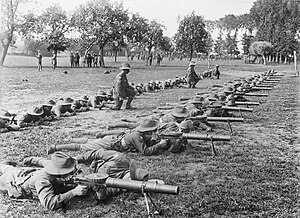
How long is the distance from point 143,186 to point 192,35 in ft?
128

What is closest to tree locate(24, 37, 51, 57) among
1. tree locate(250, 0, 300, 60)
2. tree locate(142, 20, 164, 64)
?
tree locate(142, 20, 164, 64)

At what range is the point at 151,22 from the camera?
136 ft

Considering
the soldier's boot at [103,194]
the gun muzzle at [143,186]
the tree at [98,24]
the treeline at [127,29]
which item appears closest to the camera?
the gun muzzle at [143,186]

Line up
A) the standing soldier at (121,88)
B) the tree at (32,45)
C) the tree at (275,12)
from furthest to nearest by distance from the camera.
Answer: the tree at (32,45) → the tree at (275,12) → the standing soldier at (121,88)

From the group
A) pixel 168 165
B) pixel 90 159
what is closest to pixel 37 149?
pixel 90 159

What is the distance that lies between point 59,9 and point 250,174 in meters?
25.5

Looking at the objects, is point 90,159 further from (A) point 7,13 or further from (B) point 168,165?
(A) point 7,13

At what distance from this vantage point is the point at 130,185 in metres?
4.45

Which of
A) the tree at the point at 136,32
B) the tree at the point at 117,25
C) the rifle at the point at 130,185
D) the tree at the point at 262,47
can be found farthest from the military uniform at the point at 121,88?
the tree at the point at 262,47

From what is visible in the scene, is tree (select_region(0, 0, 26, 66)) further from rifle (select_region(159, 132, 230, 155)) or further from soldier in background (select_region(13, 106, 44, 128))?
rifle (select_region(159, 132, 230, 155))

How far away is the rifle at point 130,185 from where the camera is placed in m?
4.28

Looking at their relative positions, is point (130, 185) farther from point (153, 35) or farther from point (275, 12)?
point (153, 35)

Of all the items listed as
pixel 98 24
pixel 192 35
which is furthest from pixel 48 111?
pixel 192 35

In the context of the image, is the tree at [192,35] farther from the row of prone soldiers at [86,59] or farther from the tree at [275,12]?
the tree at [275,12]
